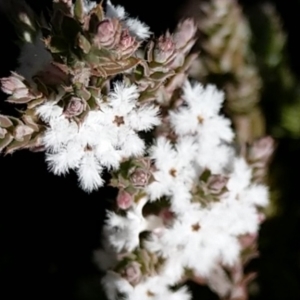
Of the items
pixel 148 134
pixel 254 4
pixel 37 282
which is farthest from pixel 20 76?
pixel 254 4

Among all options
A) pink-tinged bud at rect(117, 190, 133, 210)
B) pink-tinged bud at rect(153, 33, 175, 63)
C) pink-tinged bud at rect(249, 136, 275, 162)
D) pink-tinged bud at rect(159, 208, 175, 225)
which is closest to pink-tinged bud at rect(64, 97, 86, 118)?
pink-tinged bud at rect(153, 33, 175, 63)

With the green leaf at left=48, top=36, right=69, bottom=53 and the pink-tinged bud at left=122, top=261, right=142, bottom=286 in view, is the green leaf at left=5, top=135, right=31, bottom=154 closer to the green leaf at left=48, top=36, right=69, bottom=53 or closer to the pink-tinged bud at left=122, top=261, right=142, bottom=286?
the green leaf at left=48, top=36, right=69, bottom=53

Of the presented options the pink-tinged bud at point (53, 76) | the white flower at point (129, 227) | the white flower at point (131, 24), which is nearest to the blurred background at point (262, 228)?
the white flower at point (129, 227)

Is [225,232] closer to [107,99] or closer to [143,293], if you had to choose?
[143,293]

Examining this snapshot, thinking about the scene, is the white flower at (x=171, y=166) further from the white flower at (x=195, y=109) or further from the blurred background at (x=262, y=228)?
the blurred background at (x=262, y=228)

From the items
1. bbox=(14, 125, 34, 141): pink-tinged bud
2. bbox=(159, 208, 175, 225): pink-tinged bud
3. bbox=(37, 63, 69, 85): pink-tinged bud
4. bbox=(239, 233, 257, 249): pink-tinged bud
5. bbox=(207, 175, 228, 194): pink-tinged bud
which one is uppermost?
bbox=(239, 233, 257, 249): pink-tinged bud
